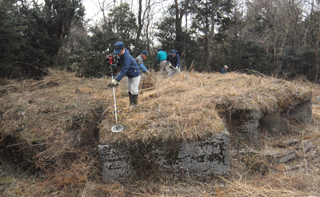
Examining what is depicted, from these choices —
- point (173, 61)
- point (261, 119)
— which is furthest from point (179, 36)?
point (261, 119)

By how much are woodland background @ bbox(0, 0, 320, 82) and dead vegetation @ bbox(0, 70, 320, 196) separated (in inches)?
119

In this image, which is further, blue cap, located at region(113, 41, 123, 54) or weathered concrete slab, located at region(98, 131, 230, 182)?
blue cap, located at region(113, 41, 123, 54)

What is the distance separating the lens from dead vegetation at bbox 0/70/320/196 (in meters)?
3.71

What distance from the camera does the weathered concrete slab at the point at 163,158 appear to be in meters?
3.76

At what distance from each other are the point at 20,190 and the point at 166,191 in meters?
2.46

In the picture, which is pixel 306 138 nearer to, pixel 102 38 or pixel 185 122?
pixel 185 122

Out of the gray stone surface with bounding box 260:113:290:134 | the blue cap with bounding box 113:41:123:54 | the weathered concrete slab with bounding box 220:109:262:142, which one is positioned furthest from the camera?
the gray stone surface with bounding box 260:113:290:134

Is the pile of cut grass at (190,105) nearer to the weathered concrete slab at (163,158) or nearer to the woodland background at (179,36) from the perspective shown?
the weathered concrete slab at (163,158)

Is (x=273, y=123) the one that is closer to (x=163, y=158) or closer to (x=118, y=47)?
(x=163, y=158)

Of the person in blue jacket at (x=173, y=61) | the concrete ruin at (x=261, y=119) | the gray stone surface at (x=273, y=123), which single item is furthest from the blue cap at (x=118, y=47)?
the person in blue jacket at (x=173, y=61)

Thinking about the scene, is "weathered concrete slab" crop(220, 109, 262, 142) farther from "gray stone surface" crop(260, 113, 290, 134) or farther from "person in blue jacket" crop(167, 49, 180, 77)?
"person in blue jacket" crop(167, 49, 180, 77)

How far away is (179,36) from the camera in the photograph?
51.7 feet

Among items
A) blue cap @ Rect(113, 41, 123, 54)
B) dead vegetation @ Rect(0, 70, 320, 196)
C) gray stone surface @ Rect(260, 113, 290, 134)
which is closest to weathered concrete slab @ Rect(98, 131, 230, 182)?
dead vegetation @ Rect(0, 70, 320, 196)

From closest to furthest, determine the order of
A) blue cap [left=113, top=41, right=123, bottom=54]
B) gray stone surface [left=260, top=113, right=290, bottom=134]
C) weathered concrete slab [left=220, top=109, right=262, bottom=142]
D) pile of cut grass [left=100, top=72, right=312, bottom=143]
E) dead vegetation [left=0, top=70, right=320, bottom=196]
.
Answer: dead vegetation [left=0, top=70, right=320, bottom=196], pile of cut grass [left=100, top=72, right=312, bottom=143], blue cap [left=113, top=41, right=123, bottom=54], weathered concrete slab [left=220, top=109, right=262, bottom=142], gray stone surface [left=260, top=113, right=290, bottom=134]
